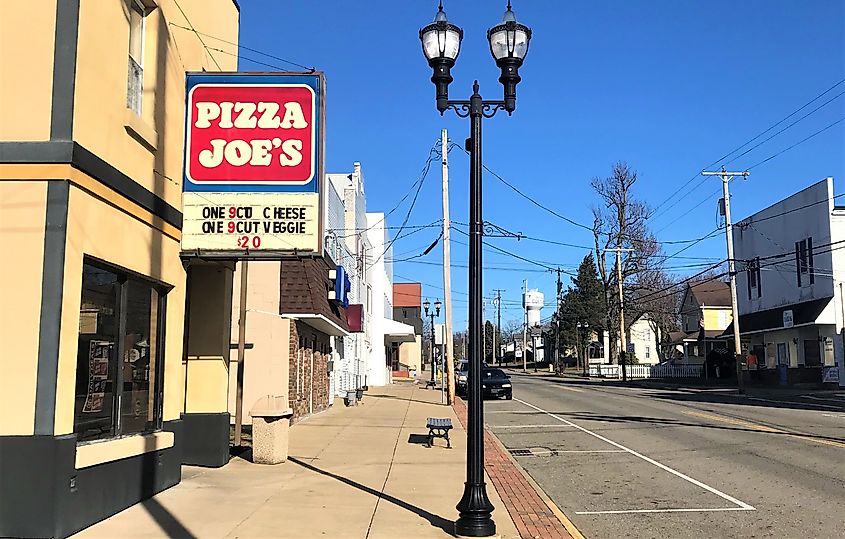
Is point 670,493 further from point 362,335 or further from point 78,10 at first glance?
point 362,335

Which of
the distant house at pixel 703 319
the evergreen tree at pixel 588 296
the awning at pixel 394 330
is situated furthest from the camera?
the evergreen tree at pixel 588 296

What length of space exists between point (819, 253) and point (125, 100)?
120ft

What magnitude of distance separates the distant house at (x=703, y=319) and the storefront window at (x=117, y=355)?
47854 millimetres

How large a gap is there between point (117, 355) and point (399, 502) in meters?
3.93

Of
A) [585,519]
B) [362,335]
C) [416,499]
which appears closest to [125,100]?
[416,499]

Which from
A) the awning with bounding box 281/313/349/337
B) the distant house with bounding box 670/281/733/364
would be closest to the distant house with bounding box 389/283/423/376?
the distant house with bounding box 670/281/733/364

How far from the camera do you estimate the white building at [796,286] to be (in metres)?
37.2

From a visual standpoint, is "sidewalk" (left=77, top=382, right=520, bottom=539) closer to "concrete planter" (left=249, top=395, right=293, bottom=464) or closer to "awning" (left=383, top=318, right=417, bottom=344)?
"concrete planter" (left=249, top=395, right=293, bottom=464)

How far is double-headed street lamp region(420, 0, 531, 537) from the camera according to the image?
28.3 feet

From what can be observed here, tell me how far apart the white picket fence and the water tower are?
36.2 m

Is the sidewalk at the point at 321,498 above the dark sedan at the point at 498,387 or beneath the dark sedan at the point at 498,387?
beneath

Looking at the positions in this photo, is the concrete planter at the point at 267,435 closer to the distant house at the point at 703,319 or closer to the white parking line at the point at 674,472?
the white parking line at the point at 674,472

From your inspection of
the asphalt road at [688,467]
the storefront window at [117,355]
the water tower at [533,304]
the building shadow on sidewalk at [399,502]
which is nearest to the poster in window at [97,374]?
the storefront window at [117,355]

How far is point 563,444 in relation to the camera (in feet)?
56.8
